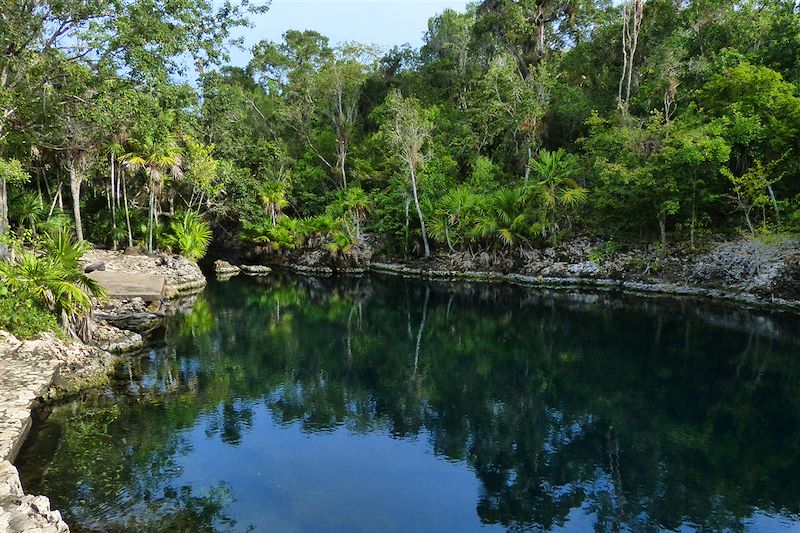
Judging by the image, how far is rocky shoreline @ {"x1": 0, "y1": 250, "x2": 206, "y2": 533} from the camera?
6.10m

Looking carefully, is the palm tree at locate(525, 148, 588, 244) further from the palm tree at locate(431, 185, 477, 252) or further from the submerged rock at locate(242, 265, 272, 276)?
the submerged rock at locate(242, 265, 272, 276)

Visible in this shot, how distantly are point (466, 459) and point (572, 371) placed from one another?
5658 mm

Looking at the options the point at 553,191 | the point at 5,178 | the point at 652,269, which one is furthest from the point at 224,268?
the point at 652,269

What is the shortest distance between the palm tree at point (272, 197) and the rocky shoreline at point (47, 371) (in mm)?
13244

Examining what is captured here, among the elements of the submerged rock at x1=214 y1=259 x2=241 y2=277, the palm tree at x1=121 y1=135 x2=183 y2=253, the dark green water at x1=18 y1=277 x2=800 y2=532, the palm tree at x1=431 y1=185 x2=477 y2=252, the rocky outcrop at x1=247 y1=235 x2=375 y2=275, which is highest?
the palm tree at x1=121 y1=135 x2=183 y2=253

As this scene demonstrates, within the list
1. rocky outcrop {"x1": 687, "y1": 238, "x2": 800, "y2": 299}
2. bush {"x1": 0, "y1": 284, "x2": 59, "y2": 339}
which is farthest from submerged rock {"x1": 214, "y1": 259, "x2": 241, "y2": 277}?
rocky outcrop {"x1": 687, "y1": 238, "x2": 800, "y2": 299}

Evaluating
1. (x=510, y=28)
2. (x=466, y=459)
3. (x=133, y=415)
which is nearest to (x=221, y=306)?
(x=133, y=415)

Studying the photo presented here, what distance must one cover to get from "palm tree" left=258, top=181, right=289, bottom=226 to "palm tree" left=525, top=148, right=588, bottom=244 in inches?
601

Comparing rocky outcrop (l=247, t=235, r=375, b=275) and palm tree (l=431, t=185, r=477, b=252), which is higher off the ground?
palm tree (l=431, t=185, r=477, b=252)

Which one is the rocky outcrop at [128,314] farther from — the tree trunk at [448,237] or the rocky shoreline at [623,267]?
the tree trunk at [448,237]

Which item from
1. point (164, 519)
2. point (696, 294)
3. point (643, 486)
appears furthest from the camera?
point (696, 294)

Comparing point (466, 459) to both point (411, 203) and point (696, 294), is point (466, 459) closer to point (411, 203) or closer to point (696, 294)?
point (696, 294)

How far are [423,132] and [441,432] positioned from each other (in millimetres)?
22557

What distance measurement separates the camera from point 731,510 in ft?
24.8
